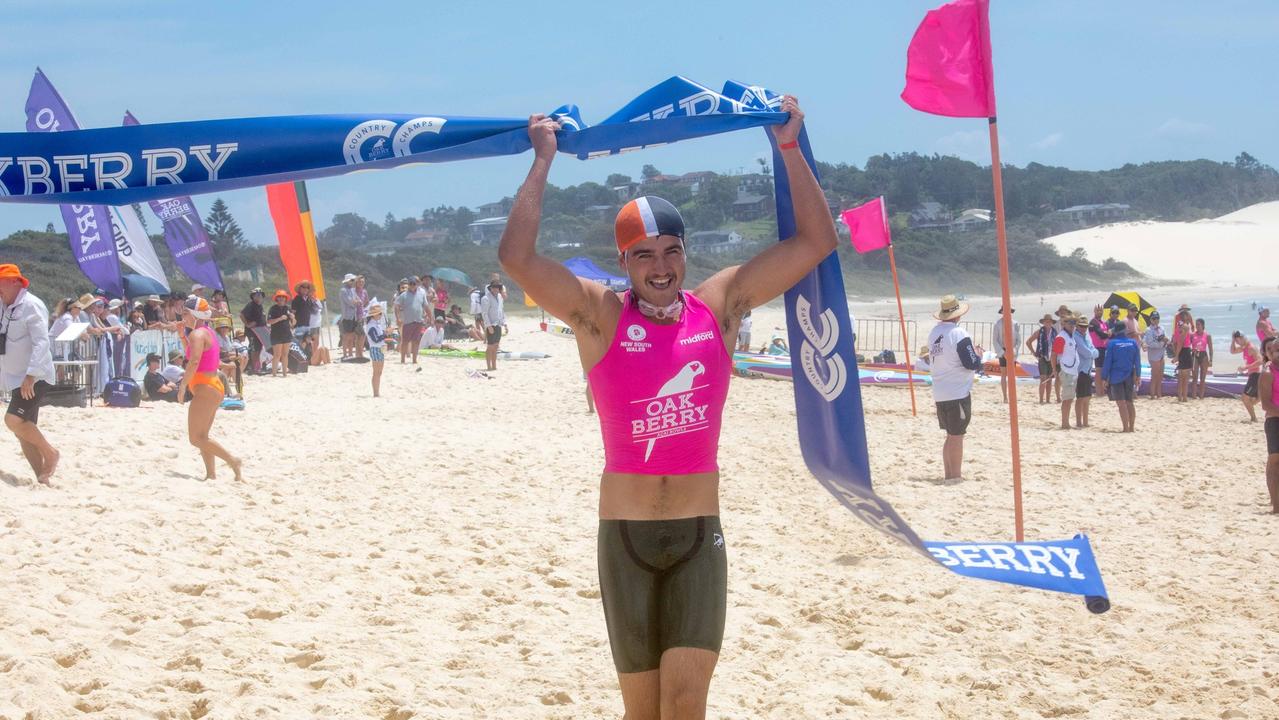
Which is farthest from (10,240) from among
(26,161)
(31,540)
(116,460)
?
(26,161)

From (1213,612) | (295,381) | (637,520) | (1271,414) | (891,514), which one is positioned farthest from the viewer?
(295,381)

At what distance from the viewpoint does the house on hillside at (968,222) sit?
118525mm

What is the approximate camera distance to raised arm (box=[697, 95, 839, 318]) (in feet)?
11.6

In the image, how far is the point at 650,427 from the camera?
3338 mm

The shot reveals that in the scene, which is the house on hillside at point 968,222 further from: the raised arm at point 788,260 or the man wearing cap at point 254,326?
the raised arm at point 788,260

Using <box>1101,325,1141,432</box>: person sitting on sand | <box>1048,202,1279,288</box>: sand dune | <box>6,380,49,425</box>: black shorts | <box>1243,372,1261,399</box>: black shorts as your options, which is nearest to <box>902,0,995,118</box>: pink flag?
<box>6,380,49,425</box>: black shorts

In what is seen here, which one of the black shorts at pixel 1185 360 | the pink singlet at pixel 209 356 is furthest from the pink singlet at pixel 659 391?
the black shorts at pixel 1185 360

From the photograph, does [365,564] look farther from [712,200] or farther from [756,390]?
[712,200]

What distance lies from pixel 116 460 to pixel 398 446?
10.1 ft

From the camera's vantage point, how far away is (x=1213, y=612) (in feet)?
21.3

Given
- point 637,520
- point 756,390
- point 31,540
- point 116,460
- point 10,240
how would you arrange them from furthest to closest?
point 10,240 < point 756,390 < point 116,460 < point 31,540 < point 637,520

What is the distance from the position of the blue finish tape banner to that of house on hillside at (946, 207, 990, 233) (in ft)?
384

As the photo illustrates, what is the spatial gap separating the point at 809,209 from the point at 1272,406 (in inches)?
281

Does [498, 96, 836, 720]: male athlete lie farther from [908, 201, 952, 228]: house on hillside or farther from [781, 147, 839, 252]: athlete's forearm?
[908, 201, 952, 228]: house on hillside
